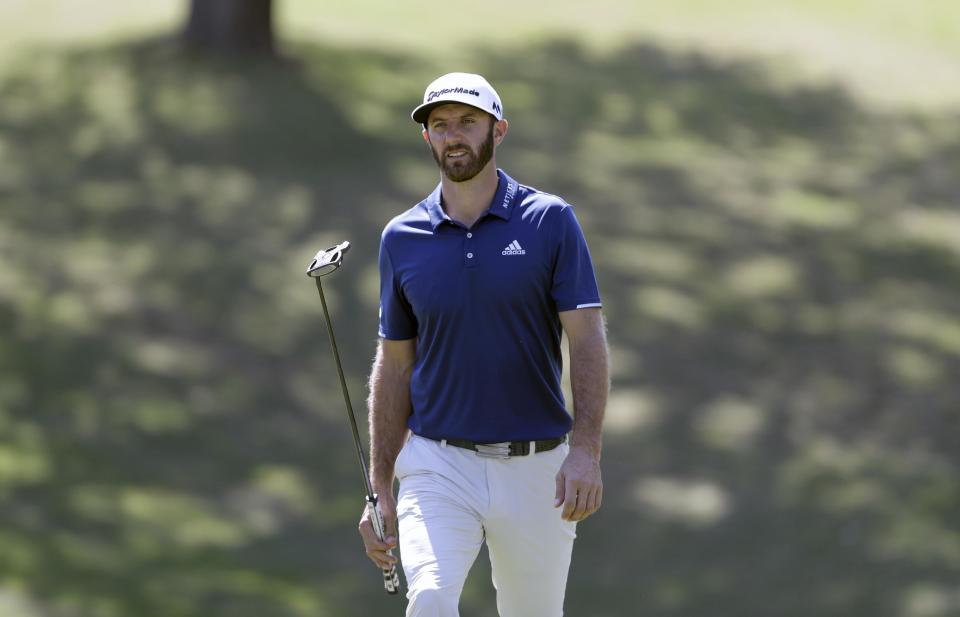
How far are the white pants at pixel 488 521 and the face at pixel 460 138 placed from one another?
3.23 ft

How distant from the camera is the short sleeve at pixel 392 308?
5867 mm

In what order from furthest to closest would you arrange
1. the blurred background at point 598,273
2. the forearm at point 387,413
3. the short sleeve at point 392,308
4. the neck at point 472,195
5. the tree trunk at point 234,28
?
the tree trunk at point 234,28
the blurred background at point 598,273
the forearm at point 387,413
the short sleeve at point 392,308
the neck at point 472,195

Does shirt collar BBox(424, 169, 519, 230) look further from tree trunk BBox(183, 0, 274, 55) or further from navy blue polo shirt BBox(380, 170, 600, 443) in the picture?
tree trunk BBox(183, 0, 274, 55)

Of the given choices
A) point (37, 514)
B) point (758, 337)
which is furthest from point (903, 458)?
point (37, 514)

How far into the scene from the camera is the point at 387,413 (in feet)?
19.7

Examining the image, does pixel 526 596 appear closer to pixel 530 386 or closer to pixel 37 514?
pixel 530 386

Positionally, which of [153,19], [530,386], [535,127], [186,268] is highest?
[153,19]

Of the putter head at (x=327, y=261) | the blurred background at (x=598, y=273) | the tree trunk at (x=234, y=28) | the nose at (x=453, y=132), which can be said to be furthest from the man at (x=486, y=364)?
the tree trunk at (x=234, y=28)

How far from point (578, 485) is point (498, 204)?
3.38ft

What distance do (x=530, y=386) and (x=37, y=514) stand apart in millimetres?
6404

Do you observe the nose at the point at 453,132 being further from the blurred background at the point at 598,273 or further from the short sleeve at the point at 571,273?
the blurred background at the point at 598,273

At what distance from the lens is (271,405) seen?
12.3 metres

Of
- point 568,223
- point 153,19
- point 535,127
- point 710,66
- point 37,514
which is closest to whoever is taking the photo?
point 568,223

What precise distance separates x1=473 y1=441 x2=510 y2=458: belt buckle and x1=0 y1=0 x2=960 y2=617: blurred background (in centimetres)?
459
